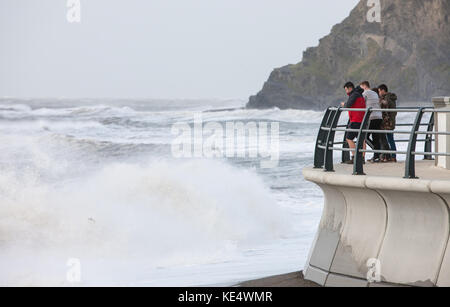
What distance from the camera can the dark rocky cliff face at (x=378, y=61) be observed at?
4897 inches

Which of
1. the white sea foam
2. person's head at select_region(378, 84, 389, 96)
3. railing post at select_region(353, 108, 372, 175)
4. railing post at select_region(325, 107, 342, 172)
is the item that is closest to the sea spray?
the white sea foam

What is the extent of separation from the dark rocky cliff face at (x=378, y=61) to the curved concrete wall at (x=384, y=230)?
109176mm

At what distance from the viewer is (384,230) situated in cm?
859

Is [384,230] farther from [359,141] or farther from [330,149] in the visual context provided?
[330,149]

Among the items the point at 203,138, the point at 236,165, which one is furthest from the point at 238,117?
the point at 236,165

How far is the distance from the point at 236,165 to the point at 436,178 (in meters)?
28.9

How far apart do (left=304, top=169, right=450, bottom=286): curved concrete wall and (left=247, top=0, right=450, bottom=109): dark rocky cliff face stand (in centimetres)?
10918

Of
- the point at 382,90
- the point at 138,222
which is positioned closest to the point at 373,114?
the point at 382,90

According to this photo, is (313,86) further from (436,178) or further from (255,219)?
(436,178)

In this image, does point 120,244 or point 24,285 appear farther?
point 120,244

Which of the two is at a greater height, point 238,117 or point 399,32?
point 399,32

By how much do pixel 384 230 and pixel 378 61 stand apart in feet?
415

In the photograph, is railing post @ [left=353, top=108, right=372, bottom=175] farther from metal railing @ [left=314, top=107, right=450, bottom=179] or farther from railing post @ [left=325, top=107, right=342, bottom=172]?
railing post @ [left=325, top=107, right=342, bottom=172]
